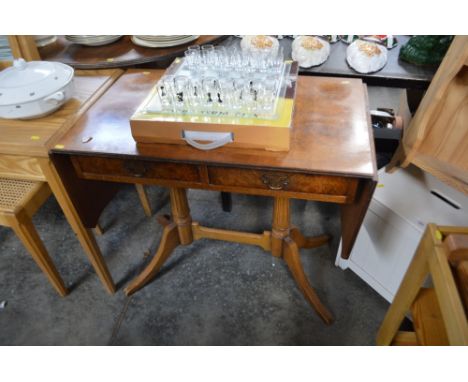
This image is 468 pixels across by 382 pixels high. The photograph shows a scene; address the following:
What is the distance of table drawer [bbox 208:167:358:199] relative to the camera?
38.5 inches

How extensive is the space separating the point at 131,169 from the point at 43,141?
295 millimetres

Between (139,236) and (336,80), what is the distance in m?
1.31

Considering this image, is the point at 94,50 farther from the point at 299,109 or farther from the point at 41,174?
the point at 299,109

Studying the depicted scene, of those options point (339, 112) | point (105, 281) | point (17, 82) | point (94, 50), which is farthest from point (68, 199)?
point (339, 112)

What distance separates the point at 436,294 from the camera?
3.11 feet

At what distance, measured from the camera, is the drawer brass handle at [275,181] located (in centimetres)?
100

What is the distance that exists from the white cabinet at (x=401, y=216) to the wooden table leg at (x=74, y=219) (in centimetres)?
114

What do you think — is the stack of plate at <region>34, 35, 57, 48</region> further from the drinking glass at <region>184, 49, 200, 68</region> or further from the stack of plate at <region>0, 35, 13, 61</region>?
the drinking glass at <region>184, 49, 200, 68</region>

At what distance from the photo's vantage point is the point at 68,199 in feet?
4.21

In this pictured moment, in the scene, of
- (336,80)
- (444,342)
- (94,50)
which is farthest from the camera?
(94,50)

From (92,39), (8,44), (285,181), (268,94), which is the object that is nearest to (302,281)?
(285,181)

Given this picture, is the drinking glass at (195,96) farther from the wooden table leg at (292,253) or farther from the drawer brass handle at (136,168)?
Answer: the wooden table leg at (292,253)

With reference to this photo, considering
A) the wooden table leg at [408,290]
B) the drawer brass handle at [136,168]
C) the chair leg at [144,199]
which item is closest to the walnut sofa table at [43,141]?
the drawer brass handle at [136,168]

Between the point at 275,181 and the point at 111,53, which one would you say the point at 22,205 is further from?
the point at 275,181
